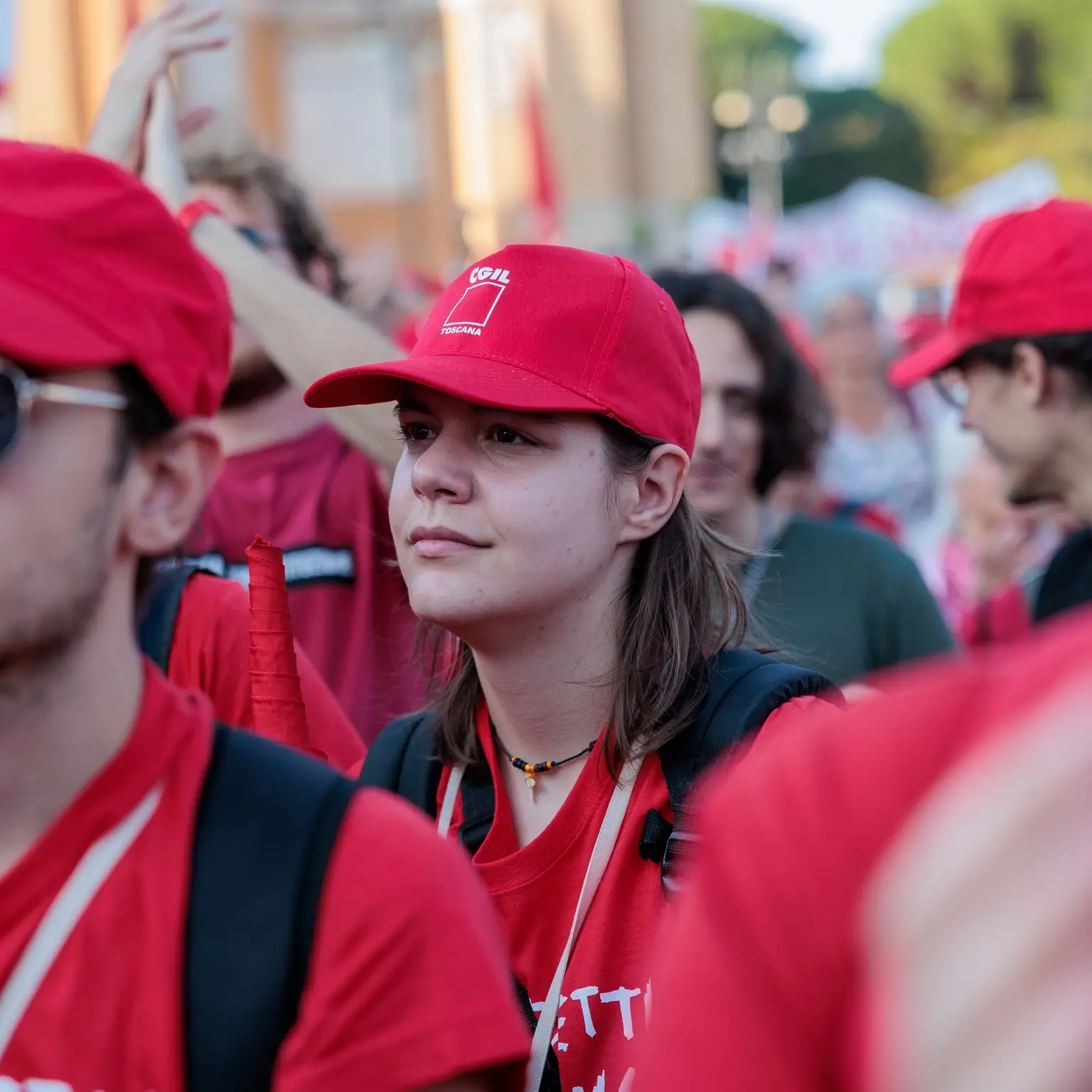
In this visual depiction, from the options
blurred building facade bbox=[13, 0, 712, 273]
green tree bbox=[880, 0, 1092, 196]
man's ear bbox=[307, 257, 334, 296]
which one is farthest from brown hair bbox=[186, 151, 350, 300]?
green tree bbox=[880, 0, 1092, 196]

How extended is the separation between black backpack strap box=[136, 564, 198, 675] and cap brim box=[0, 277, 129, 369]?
0.96 meters

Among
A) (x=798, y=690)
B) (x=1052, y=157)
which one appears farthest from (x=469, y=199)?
(x=798, y=690)

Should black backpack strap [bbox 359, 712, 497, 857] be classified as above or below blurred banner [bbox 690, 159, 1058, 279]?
above

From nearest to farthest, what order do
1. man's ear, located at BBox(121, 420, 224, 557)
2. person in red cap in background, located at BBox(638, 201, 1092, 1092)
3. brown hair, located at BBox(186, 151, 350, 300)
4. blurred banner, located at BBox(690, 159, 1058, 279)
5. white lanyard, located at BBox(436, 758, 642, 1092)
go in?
person in red cap in background, located at BBox(638, 201, 1092, 1092) → man's ear, located at BBox(121, 420, 224, 557) → white lanyard, located at BBox(436, 758, 642, 1092) → brown hair, located at BBox(186, 151, 350, 300) → blurred banner, located at BBox(690, 159, 1058, 279)

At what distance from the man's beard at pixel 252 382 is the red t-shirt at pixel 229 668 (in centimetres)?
99

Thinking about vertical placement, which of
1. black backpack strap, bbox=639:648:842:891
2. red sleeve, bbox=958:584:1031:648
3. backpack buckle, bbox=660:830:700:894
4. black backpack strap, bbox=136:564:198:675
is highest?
black backpack strap, bbox=136:564:198:675

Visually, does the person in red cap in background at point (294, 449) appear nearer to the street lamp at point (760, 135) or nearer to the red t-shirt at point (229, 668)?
the red t-shirt at point (229, 668)

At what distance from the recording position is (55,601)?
1595 mm

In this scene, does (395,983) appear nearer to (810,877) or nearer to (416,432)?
(810,877)

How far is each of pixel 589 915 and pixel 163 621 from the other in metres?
0.82

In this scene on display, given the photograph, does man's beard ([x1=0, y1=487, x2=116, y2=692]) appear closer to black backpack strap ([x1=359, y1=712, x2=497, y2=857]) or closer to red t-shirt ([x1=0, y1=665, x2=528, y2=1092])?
red t-shirt ([x1=0, y1=665, x2=528, y2=1092])

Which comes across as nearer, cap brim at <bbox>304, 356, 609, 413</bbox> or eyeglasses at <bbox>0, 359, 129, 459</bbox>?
eyeglasses at <bbox>0, 359, 129, 459</bbox>

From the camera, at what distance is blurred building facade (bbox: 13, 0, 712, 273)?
33.0 meters

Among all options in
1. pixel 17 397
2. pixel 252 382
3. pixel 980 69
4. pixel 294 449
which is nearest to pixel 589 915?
pixel 17 397
